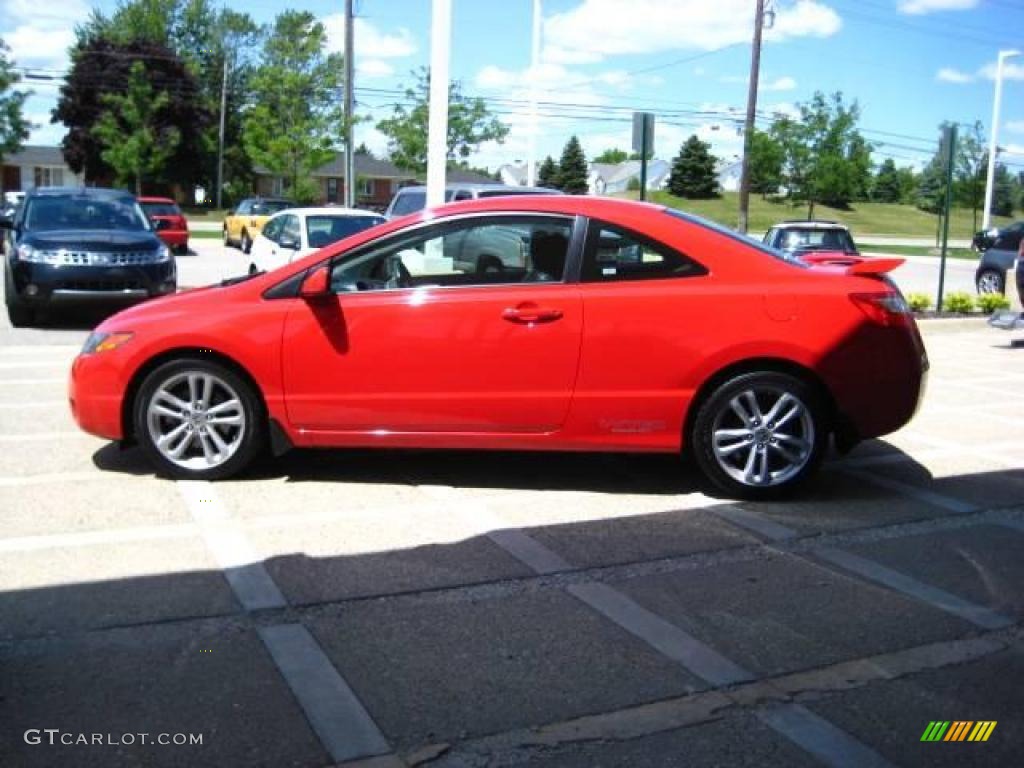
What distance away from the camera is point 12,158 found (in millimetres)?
77625

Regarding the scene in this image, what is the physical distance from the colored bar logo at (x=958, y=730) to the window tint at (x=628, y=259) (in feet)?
9.67

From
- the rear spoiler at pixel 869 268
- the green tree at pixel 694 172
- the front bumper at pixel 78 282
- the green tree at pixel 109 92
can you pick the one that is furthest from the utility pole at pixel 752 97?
the green tree at pixel 694 172

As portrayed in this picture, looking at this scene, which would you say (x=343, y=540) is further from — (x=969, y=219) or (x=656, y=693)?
(x=969, y=219)

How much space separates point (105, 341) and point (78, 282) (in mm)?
6761

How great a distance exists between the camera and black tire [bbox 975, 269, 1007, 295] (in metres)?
20.6

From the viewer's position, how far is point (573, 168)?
Answer: 88.6 m

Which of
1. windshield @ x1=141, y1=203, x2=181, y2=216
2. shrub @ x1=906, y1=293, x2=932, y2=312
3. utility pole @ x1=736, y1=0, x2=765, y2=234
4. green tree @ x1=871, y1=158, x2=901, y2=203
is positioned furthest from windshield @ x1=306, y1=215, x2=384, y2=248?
green tree @ x1=871, y1=158, x2=901, y2=203

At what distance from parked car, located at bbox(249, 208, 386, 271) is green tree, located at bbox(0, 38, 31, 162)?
40.7 meters

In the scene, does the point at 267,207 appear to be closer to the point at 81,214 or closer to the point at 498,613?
the point at 81,214

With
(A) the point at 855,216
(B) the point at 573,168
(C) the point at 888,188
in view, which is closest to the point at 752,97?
(A) the point at 855,216

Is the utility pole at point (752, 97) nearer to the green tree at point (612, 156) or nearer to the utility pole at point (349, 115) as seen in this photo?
the utility pole at point (349, 115)

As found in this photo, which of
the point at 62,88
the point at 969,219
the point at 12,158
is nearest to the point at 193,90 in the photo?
the point at 62,88

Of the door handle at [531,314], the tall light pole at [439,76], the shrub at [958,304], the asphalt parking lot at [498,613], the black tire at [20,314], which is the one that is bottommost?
the asphalt parking lot at [498,613]

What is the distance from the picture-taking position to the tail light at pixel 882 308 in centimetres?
570
